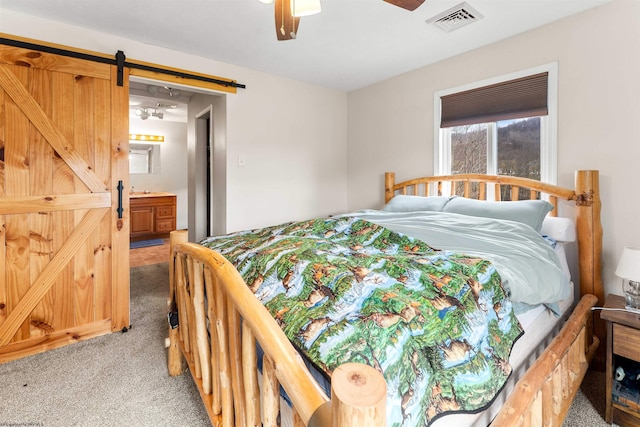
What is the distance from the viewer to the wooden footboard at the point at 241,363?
483 mm

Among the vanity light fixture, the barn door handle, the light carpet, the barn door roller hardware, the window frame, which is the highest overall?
the vanity light fixture

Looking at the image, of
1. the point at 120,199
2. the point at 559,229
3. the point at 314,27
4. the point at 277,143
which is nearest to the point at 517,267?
the point at 559,229

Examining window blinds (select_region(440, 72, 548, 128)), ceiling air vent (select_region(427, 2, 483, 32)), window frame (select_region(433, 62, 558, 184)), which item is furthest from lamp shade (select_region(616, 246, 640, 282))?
ceiling air vent (select_region(427, 2, 483, 32))

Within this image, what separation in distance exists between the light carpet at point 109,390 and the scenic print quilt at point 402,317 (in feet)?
2.82

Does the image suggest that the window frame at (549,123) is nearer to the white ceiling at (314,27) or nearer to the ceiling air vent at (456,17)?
the white ceiling at (314,27)

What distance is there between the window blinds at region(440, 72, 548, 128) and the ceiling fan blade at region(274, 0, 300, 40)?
1911mm

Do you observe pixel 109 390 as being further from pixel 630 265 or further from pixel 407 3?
pixel 630 265

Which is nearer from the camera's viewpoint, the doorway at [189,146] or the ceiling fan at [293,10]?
the ceiling fan at [293,10]

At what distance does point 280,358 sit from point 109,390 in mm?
1645

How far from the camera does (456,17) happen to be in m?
2.15

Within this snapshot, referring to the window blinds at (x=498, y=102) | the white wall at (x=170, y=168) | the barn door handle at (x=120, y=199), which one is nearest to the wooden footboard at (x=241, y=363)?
the barn door handle at (x=120, y=199)

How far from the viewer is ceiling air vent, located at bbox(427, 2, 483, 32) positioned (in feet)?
6.71

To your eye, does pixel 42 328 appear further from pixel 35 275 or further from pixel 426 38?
pixel 426 38

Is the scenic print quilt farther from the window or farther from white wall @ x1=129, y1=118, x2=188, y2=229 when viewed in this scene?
white wall @ x1=129, y1=118, x2=188, y2=229
